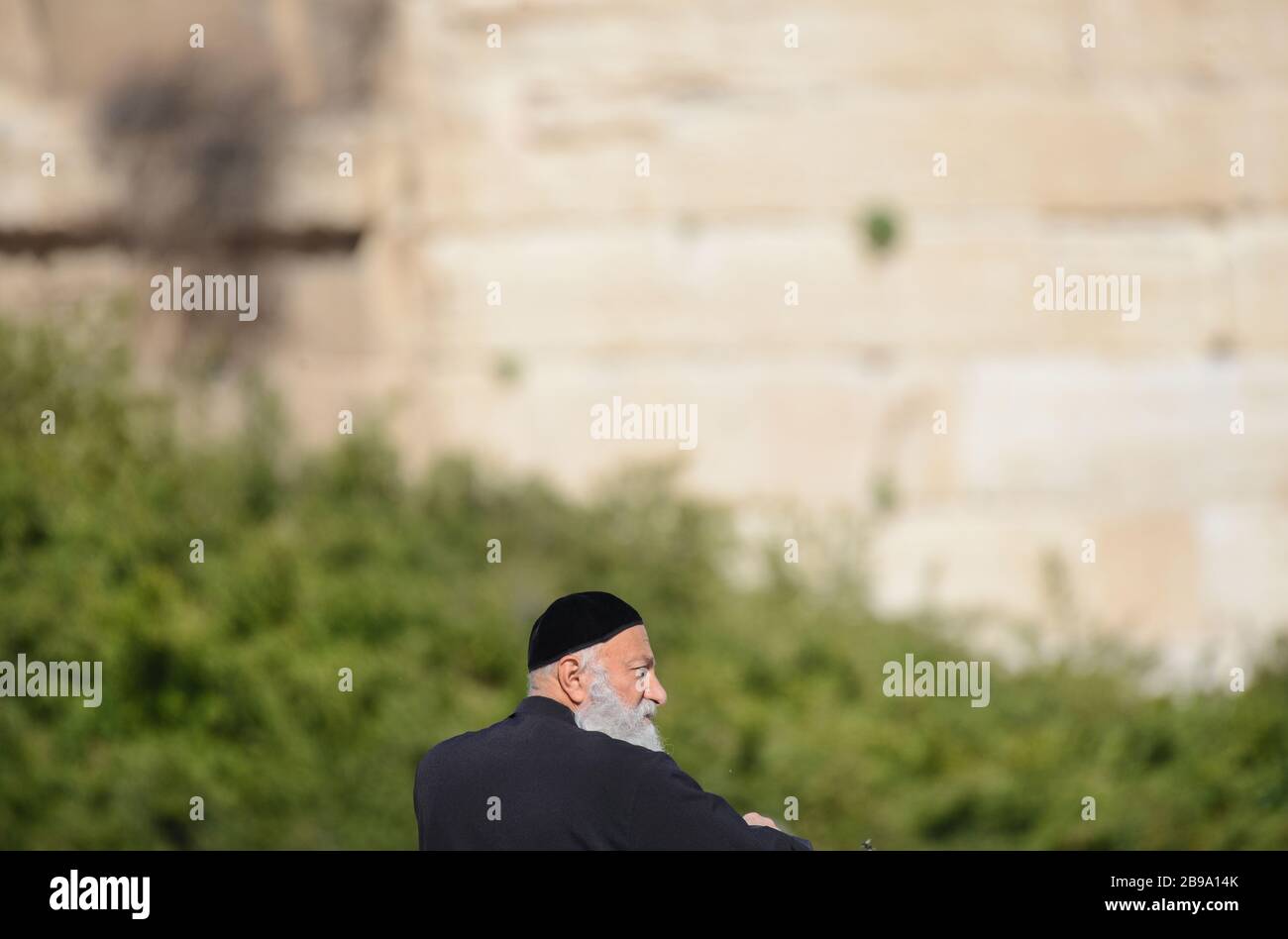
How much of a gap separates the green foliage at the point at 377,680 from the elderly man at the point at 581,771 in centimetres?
388

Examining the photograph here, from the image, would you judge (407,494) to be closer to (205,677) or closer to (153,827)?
(205,677)

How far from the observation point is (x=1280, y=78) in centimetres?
901

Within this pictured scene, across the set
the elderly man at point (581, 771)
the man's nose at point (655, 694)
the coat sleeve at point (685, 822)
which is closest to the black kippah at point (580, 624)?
the elderly man at point (581, 771)

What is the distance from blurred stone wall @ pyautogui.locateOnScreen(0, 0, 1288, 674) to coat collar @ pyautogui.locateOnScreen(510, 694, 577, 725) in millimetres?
6482

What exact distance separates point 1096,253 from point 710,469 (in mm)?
2758

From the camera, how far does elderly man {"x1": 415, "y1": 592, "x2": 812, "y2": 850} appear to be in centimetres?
220

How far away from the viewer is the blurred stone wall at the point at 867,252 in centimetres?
906

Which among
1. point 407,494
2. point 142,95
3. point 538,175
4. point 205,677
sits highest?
point 142,95

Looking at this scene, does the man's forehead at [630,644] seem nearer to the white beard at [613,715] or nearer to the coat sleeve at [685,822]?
the white beard at [613,715]

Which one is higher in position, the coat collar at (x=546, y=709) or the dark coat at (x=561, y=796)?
the coat collar at (x=546, y=709)

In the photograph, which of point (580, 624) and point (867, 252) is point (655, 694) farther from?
point (867, 252)

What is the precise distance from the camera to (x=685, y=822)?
85.7 inches
